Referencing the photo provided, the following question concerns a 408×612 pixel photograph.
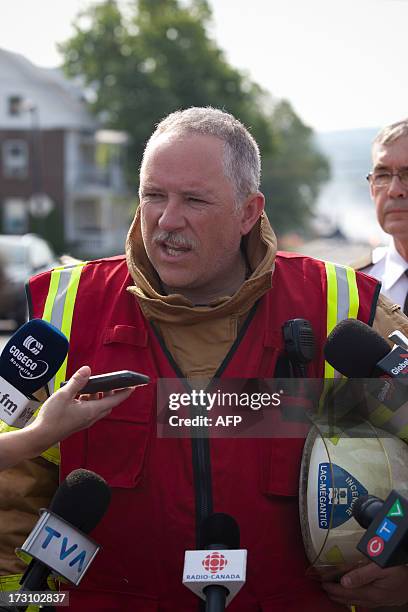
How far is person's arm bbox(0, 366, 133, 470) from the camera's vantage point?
2641 millimetres

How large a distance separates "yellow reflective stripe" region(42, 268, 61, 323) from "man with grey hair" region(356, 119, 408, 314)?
1827 millimetres

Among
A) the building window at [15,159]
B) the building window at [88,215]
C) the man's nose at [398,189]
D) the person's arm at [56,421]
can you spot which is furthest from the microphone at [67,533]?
the building window at [88,215]

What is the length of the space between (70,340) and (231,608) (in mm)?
956

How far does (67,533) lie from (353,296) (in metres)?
1.27

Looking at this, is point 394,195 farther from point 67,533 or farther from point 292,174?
point 292,174

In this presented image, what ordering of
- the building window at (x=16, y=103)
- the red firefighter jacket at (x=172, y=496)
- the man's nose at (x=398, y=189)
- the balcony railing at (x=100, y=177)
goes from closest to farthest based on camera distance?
the red firefighter jacket at (x=172, y=496) < the man's nose at (x=398, y=189) < the building window at (x=16, y=103) < the balcony railing at (x=100, y=177)

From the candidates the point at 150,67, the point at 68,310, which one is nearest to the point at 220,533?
the point at 68,310

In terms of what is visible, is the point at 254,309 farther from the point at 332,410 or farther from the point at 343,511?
the point at 343,511

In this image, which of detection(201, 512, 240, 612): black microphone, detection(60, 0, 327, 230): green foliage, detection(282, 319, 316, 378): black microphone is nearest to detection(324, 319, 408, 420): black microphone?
detection(282, 319, 316, 378): black microphone

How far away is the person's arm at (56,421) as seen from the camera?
8.66 feet

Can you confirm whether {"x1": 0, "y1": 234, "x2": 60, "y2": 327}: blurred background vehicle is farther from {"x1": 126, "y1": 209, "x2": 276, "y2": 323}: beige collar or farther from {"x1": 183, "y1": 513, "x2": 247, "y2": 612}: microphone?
{"x1": 183, "y1": 513, "x2": 247, "y2": 612}: microphone

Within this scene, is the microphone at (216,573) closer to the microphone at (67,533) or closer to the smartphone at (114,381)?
the microphone at (67,533)

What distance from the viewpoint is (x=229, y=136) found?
3318 mm

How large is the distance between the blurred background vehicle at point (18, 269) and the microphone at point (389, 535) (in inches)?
563
